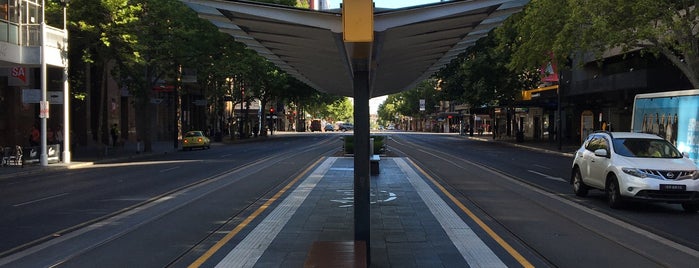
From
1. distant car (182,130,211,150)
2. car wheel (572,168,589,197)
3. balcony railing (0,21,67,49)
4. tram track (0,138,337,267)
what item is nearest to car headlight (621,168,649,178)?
car wheel (572,168,589,197)

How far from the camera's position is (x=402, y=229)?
9.71m

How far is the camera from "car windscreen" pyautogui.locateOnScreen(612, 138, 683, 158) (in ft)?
41.1

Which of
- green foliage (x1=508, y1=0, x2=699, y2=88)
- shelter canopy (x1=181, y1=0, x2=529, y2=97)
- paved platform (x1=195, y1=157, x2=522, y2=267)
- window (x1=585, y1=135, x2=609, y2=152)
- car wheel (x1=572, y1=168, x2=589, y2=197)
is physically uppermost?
green foliage (x1=508, y1=0, x2=699, y2=88)

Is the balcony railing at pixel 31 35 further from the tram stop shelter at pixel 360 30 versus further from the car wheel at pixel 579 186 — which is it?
the car wheel at pixel 579 186

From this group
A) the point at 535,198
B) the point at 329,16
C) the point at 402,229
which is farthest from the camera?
the point at 535,198

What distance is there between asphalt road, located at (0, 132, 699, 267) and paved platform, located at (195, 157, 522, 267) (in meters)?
A: 0.51

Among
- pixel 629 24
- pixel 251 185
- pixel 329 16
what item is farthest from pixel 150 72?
pixel 329 16

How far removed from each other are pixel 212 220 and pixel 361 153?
4.86m

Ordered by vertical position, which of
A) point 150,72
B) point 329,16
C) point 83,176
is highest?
point 150,72

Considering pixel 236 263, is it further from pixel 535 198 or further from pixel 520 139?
pixel 520 139

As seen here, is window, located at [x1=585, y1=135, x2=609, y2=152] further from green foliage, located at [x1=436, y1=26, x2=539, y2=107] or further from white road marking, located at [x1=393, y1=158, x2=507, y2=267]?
green foliage, located at [x1=436, y1=26, x2=539, y2=107]

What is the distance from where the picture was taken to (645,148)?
12.8 meters

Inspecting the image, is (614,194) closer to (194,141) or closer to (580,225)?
(580,225)

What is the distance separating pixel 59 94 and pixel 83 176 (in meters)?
9.18
